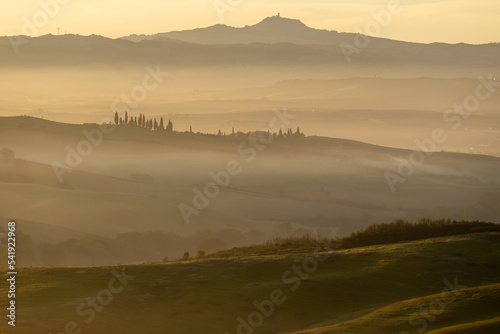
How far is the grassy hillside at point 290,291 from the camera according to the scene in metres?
28.3

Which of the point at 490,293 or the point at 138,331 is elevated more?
the point at 490,293

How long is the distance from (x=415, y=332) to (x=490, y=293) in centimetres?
499

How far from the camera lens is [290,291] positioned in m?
33.2

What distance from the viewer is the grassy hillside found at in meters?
28.3

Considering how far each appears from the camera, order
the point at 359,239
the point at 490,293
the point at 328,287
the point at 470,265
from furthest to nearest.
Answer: the point at 359,239, the point at 470,265, the point at 328,287, the point at 490,293

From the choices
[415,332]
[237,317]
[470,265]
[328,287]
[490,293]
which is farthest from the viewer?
[470,265]

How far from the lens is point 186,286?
34281 millimetres

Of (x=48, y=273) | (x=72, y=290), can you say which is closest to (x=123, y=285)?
(x=72, y=290)

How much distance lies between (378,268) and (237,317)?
8146mm

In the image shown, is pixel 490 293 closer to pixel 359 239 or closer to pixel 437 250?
pixel 437 250

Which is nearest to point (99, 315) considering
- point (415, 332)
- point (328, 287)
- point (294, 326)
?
point (294, 326)

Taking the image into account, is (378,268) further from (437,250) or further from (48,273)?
(48,273)

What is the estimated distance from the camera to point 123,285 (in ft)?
113

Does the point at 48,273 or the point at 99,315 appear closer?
the point at 99,315
